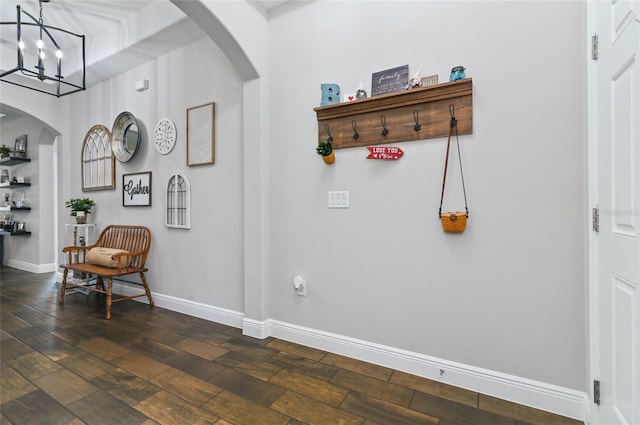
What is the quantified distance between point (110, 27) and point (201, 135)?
5.78ft

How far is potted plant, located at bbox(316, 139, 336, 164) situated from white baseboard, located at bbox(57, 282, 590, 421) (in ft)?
4.36

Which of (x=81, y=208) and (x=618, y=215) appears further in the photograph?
(x=81, y=208)

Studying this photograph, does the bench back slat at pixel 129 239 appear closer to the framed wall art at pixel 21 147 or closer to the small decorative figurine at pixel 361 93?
the small decorative figurine at pixel 361 93

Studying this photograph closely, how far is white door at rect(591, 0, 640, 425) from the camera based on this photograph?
1.06 m

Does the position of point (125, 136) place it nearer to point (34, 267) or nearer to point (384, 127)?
point (384, 127)

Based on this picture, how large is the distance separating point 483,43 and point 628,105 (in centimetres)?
89

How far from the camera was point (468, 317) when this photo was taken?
5.87 ft

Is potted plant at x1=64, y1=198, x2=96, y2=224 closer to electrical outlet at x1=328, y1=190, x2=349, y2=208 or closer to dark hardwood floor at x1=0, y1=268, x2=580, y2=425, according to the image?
dark hardwood floor at x1=0, y1=268, x2=580, y2=425

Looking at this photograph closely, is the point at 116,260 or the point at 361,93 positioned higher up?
the point at 361,93

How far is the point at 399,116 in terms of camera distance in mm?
1971

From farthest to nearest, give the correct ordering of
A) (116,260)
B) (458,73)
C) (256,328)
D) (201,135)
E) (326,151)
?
1. (116,260)
2. (201,135)
3. (256,328)
4. (326,151)
5. (458,73)

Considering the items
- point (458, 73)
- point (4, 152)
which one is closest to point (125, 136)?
point (458, 73)

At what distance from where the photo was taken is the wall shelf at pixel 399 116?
178 centimetres

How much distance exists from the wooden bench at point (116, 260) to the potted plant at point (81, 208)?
0.42m
